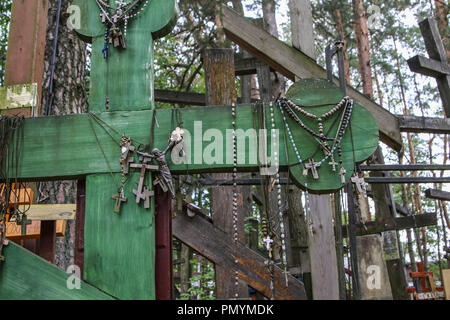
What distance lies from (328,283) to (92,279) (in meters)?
2.53

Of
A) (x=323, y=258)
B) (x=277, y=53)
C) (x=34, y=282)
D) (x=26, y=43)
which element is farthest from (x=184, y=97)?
(x=34, y=282)

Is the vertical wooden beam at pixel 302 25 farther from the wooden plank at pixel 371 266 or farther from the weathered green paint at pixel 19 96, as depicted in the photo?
the wooden plank at pixel 371 266

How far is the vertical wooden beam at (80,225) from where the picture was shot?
2.14 metres

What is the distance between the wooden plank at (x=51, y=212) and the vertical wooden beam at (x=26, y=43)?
0.72 m

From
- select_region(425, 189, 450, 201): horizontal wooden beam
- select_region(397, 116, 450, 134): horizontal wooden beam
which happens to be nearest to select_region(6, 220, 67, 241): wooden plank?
select_region(397, 116, 450, 134): horizontal wooden beam

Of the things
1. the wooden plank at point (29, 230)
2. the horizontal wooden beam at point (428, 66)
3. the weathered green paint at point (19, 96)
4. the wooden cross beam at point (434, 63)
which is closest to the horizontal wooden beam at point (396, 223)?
the wooden cross beam at point (434, 63)

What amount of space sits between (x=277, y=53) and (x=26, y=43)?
2.38 m

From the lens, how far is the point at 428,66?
198 inches

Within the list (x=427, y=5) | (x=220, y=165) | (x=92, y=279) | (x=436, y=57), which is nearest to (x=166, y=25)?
(x=220, y=165)

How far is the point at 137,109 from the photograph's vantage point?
224 centimetres

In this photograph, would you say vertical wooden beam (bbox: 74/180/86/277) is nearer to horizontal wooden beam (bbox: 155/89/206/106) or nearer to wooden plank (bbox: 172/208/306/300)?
wooden plank (bbox: 172/208/306/300)

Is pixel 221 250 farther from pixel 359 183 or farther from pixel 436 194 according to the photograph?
pixel 436 194

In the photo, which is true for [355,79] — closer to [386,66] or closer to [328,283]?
[386,66]

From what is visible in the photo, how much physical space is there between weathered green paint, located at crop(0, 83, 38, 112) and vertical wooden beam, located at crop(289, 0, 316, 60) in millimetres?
2636
